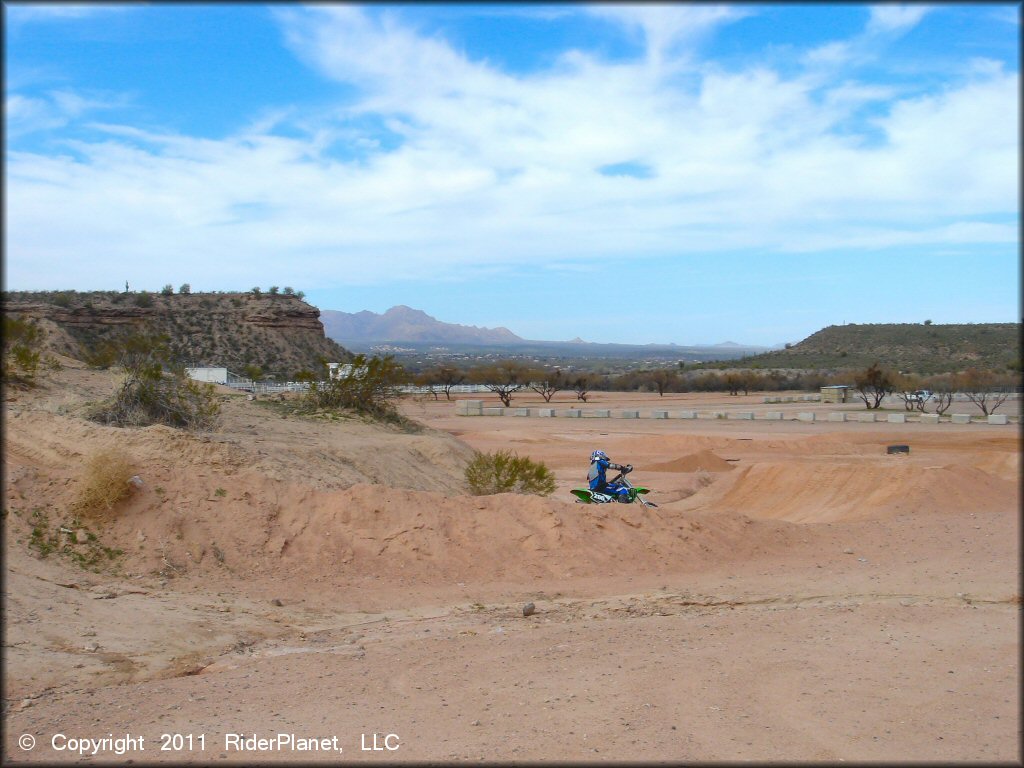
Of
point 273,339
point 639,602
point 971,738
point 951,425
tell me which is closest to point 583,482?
point 639,602

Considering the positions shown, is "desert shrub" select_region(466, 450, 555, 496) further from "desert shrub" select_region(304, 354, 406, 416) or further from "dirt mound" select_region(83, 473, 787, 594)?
"desert shrub" select_region(304, 354, 406, 416)

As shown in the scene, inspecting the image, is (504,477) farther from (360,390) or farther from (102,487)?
(360,390)

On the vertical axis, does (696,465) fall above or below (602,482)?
below

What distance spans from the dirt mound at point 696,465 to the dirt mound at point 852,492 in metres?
5.21

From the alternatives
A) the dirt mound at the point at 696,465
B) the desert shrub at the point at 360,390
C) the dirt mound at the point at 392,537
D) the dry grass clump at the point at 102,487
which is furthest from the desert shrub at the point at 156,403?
the dirt mound at the point at 696,465

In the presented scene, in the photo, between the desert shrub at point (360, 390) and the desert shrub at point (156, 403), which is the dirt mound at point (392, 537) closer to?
the desert shrub at point (156, 403)

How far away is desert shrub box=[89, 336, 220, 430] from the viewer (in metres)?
17.2

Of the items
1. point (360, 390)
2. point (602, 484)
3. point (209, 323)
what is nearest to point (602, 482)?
point (602, 484)

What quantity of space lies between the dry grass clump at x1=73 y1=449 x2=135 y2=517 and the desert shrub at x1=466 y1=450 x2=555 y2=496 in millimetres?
8632

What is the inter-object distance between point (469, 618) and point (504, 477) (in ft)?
31.6

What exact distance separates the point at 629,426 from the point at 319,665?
43.1 m

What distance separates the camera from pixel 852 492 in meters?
21.0

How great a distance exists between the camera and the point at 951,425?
150 ft

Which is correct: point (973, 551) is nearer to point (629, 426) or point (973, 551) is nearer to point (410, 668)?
point (410, 668)
